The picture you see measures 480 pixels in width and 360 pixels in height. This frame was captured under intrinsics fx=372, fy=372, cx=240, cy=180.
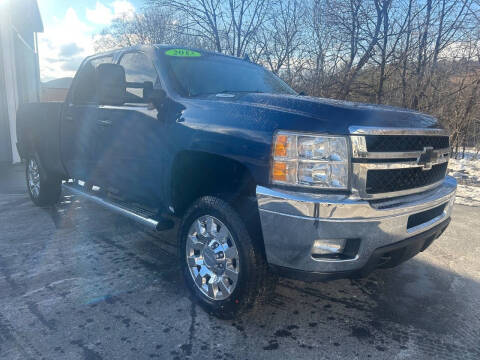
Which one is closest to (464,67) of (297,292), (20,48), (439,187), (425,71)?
(425,71)

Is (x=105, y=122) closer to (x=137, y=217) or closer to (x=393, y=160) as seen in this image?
(x=137, y=217)

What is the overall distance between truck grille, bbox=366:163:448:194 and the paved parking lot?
0.96m

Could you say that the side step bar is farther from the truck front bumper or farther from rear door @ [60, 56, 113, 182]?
the truck front bumper

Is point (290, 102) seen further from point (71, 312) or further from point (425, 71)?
point (425, 71)

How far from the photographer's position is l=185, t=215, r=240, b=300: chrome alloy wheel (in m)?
2.51

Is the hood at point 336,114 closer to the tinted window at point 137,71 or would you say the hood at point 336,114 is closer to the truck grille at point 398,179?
the truck grille at point 398,179

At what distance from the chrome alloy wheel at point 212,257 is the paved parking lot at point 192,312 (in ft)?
0.67

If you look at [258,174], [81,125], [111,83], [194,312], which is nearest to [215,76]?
[111,83]

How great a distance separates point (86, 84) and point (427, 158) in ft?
12.5

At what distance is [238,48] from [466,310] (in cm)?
1445

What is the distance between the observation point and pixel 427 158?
8.34ft

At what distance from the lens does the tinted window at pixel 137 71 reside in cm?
339

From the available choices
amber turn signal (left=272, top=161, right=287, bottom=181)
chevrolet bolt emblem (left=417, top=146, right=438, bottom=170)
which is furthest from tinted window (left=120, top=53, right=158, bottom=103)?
chevrolet bolt emblem (left=417, top=146, right=438, bottom=170)

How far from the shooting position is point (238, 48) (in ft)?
51.1
